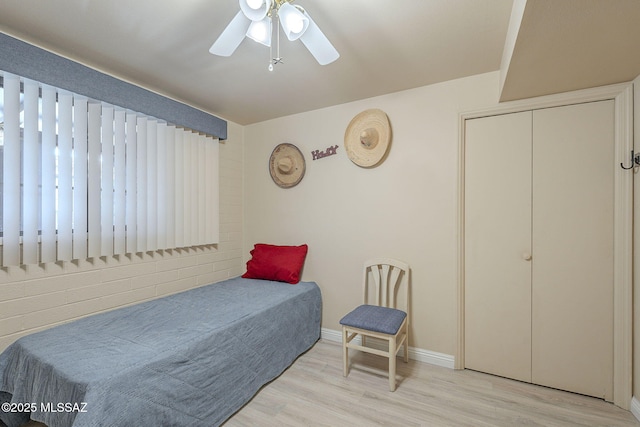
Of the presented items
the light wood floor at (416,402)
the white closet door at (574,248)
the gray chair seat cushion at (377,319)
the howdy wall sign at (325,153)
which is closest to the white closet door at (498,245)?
the white closet door at (574,248)

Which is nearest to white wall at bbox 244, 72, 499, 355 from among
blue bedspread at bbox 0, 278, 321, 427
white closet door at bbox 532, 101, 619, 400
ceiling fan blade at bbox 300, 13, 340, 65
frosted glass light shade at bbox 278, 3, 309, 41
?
white closet door at bbox 532, 101, 619, 400

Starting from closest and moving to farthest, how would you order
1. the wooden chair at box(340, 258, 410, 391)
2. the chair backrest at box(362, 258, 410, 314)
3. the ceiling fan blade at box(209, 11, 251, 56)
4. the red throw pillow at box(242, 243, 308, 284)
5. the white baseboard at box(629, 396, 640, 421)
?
the ceiling fan blade at box(209, 11, 251, 56), the white baseboard at box(629, 396, 640, 421), the wooden chair at box(340, 258, 410, 391), the chair backrest at box(362, 258, 410, 314), the red throw pillow at box(242, 243, 308, 284)

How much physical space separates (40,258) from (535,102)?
11.6ft

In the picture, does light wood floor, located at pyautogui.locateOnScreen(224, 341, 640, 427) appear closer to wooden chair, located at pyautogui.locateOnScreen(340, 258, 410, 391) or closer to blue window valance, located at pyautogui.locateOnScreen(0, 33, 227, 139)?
wooden chair, located at pyautogui.locateOnScreen(340, 258, 410, 391)

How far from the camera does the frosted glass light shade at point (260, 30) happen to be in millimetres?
1361

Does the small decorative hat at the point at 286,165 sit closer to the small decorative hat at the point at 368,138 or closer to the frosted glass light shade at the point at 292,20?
the small decorative hat at the point at 368,138

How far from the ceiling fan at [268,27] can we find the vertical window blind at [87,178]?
1197mm

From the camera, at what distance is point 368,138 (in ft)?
8.13

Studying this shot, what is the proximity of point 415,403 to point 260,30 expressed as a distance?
2.43 m

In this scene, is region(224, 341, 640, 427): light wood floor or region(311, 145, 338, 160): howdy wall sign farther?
region(311, 145, 338, 160): howdy wall sign

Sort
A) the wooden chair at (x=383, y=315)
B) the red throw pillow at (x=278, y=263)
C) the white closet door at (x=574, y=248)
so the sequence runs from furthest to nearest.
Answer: the red throw pillow at (x=278, y=263), the wooden chair at (x=383, y=315), the white closet door at (x=574, y=248)

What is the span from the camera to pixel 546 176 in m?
2.02

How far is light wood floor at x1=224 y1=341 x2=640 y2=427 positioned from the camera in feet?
5.56

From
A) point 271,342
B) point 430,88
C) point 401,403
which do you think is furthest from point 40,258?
point 430,88
